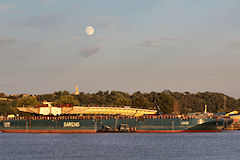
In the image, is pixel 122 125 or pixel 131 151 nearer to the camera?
pixel 131 151

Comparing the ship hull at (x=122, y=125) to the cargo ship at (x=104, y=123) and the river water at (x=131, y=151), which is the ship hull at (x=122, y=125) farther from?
the river water at (x=131, y=151)

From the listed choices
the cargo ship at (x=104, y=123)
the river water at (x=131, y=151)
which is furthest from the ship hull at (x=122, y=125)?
the river water at (x=131, y=151)

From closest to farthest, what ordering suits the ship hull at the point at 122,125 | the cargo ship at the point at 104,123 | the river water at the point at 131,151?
the river water at the point at 131,151 → the ship hull at the point at 122,125 → the cargo ship at the point at 104,123

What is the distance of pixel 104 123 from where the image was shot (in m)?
135

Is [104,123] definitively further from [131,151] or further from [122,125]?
[131,151]

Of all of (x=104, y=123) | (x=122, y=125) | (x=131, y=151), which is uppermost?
(x=104, y=123)

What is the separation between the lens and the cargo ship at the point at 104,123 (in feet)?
420

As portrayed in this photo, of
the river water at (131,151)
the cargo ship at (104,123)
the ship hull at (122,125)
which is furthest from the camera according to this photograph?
the cargo ship at (104,123)

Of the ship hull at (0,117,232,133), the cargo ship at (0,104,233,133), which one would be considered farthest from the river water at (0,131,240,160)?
the cargo ship at (0,104,233,133)

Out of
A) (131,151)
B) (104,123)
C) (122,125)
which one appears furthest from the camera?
(104,123)

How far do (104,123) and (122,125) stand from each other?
5150mm

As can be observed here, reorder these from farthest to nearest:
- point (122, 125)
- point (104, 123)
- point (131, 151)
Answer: point (104, 123) < point (122, 125) < point (131, 151)

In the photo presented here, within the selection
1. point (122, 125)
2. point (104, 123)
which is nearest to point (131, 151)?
point (122, 125)

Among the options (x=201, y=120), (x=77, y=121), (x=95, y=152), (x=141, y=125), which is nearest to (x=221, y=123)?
(x=201, y=120)
